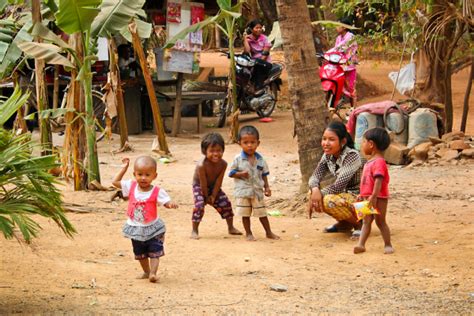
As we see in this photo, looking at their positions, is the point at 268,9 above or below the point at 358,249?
above

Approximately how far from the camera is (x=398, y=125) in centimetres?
1179

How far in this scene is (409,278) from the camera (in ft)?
20.1

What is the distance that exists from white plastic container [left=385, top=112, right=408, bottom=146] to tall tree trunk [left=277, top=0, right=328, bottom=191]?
10.5ft

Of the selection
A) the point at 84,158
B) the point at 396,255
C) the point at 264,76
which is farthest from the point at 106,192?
the point at 264,76

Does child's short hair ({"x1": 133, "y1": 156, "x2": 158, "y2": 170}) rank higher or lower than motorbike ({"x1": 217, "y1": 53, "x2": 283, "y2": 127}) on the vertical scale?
higher

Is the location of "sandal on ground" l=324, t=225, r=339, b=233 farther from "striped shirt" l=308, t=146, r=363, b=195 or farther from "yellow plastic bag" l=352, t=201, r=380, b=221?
"yellow plastic bag" l=352, t=201, r=380, b=221

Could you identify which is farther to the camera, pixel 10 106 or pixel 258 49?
pixel 258 49

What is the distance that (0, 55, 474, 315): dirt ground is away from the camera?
5.45 m

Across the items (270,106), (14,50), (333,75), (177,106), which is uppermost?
(14,50)

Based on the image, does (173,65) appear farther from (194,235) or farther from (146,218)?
(146,218)

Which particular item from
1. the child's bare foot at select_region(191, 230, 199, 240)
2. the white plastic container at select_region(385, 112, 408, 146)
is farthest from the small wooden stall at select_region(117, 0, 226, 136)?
the child's bare foot at select_region(191, 230, 199, 240)

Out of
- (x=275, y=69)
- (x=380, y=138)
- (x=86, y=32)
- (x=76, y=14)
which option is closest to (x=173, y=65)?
(x=275, y=69)

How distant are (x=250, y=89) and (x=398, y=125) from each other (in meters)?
5.51

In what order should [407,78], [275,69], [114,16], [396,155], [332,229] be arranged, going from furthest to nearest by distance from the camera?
[275,69]
[407,78]
[396,155]
[114,16]
[332,229]
